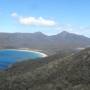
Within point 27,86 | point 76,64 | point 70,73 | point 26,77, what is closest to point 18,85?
point 27,86

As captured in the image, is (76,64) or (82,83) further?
(76,64)

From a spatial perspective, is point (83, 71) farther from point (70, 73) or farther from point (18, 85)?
point (18, 85)

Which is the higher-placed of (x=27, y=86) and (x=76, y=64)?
(x=76, y=64)

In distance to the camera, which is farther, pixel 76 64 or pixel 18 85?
pixel 76 64

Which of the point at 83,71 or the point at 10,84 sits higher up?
the point at 83,71

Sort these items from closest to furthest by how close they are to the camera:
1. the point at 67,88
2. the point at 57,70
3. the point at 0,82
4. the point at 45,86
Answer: the point at 67,88 → the point at 45,86 → the point at 0,82 → the point at 57,70

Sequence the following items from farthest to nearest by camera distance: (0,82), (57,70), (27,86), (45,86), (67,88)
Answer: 1. (57,70)
2. (0,82)
3. (27,86)
4. (45,86)
5. (67,88)

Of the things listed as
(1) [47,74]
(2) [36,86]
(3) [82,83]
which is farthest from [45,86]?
(1) [47,74]

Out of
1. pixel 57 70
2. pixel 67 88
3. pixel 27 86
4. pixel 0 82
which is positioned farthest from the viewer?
pixel 57 70

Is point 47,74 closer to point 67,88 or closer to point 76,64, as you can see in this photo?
point 76,64
